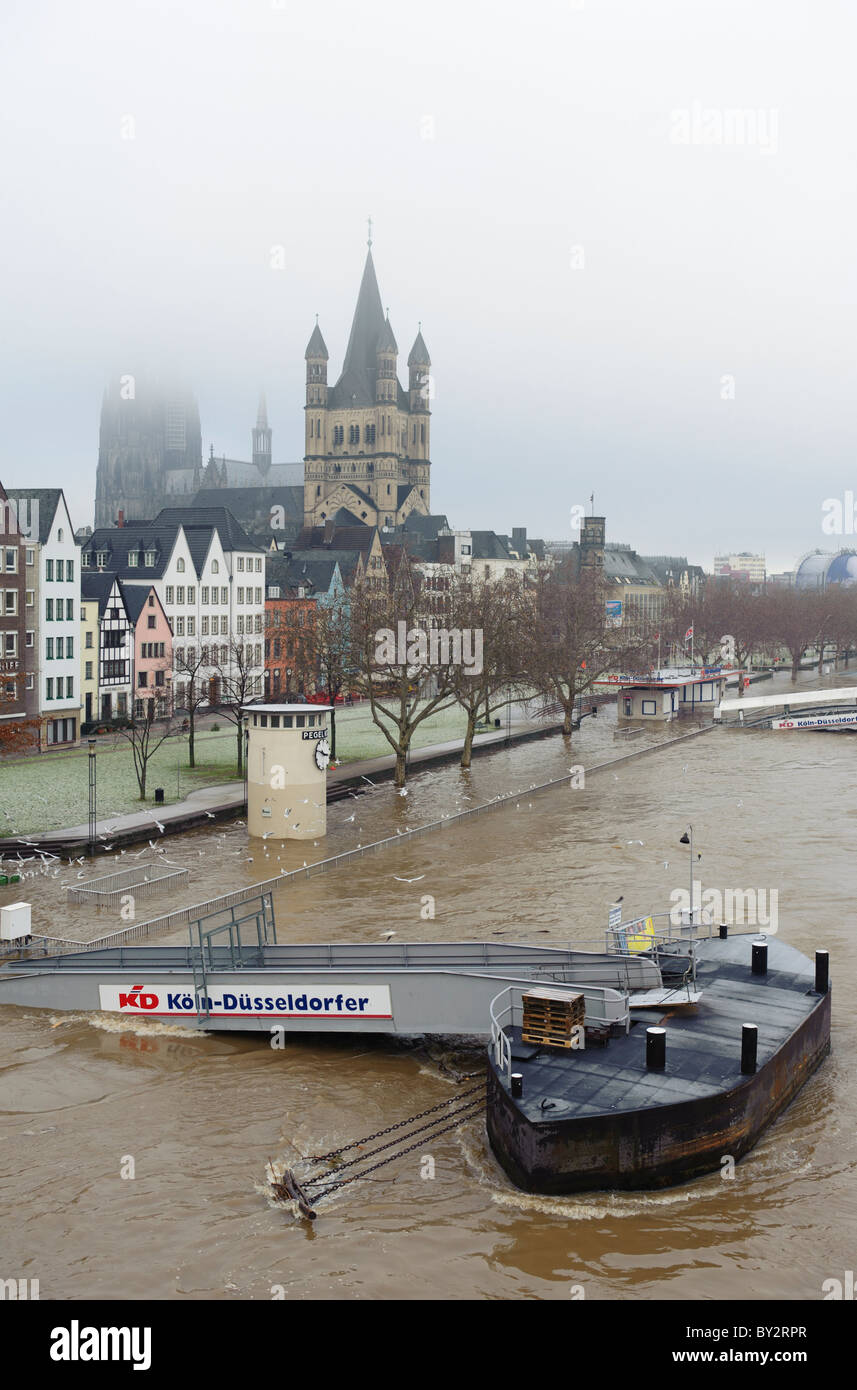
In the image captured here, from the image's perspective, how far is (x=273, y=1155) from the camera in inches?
754

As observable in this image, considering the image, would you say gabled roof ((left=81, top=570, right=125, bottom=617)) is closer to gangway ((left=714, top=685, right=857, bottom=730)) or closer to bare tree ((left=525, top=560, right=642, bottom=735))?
bare tree ((left=525, top=560, right=642, bottom=735))

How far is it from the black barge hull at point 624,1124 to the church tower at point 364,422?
148514 mm

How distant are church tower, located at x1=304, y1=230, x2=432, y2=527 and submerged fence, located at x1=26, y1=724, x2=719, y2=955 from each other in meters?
113

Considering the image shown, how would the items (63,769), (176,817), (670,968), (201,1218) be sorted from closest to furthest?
(201,1218) → (670,968) → (176,817) → (63,769)

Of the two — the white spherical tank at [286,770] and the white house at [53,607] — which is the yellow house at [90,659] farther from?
the white spherical tank at [286,770]

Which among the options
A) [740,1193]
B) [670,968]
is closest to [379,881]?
[670,968]

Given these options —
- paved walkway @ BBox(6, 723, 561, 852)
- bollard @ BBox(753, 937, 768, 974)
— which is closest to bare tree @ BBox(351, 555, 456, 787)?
paved walkway @ BBox(6, 723, 561, 852)

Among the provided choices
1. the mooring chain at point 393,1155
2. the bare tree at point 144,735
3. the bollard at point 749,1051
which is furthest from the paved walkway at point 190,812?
the bollard at point 749,1051

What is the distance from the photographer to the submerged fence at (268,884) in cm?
2892

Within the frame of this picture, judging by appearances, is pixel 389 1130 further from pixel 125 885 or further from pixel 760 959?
pixel 125 885

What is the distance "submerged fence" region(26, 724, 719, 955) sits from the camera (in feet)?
94.9

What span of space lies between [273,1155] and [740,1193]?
22.5ft
